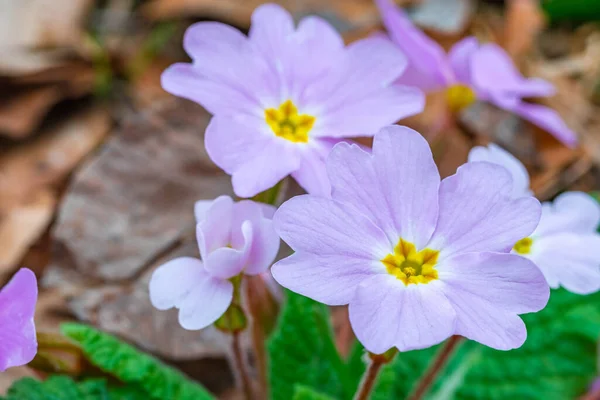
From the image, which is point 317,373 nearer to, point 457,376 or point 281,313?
point 281,313

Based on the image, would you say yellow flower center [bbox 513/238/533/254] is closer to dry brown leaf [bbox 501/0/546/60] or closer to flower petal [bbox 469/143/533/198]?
flower petal [bbox 469/143/533/198]

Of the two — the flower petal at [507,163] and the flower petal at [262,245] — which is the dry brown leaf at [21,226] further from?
the flower petal at [507,163]

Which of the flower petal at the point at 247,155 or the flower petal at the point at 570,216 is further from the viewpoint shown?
the flower petal at the point at 570,216

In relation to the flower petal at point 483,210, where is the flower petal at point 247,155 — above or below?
below

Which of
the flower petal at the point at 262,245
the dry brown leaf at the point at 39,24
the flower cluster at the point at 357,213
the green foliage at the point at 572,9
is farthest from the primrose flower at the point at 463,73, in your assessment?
the green foliage at the point at 572,9

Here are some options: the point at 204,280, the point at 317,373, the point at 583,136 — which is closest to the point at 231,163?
the point at 204,280

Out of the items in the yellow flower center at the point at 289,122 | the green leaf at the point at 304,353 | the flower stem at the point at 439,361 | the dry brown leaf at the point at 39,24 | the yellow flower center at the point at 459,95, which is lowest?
the dry brown leaf at the point at 39,24

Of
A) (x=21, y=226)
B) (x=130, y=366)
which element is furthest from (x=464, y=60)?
(x=21, y=226)
